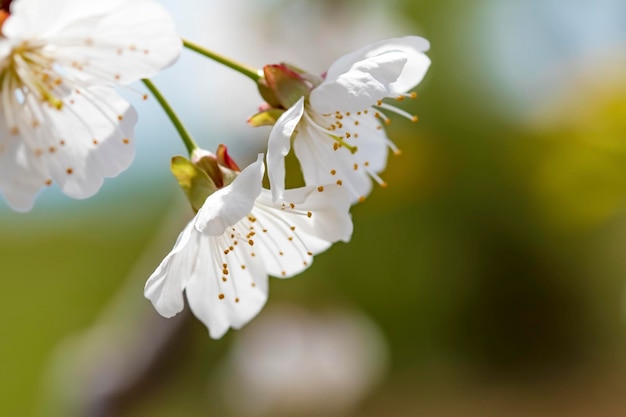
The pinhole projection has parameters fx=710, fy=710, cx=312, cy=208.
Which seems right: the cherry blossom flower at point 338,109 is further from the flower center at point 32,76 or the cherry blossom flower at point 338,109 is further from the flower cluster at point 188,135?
the flower center at point 32,76

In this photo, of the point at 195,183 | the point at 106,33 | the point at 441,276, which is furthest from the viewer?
the point at 441,276

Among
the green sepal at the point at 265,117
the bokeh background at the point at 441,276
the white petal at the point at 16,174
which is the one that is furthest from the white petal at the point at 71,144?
the bokeh background at the point at 441,276

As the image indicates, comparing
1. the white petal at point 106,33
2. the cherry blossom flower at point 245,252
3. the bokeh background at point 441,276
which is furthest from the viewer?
the bokeh background at point 441,276

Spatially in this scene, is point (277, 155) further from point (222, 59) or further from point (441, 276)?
point (441, 276)

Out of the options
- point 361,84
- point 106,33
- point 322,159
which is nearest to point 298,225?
point 322,159

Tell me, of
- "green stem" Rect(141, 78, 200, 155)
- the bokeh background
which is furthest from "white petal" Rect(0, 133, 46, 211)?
the bokeh background

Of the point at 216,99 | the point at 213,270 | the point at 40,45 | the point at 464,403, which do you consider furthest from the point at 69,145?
the point at 464,403

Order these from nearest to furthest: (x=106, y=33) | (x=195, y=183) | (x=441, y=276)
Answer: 1. (x=106, y=33)
2. (x=195, y=183)
3. (x=441, y=276)
